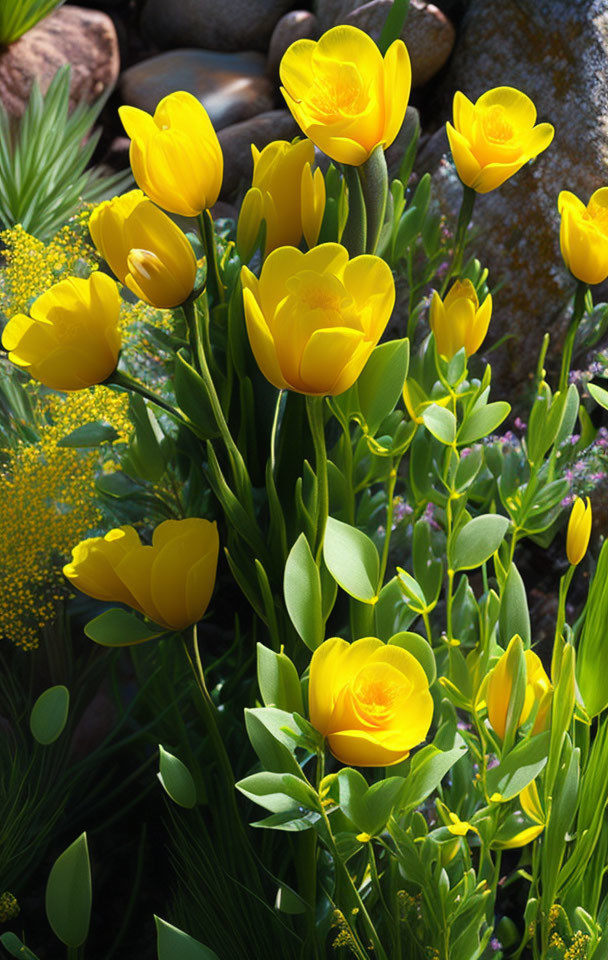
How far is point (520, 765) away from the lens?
39cm

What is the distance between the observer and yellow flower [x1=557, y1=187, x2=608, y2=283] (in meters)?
0.47

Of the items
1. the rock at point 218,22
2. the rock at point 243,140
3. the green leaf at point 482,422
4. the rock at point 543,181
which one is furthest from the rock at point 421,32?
the green leaf at point 482,422

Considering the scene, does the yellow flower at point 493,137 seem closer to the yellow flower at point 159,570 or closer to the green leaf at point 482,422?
the green leaf at point 482,422

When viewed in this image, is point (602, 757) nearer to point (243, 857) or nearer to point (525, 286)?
point (243, 857)

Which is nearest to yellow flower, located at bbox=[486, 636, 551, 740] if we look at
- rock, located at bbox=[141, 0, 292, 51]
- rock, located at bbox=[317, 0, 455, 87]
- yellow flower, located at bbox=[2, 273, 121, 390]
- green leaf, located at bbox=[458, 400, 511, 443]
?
green leaf, located at bbox=[458, 400, 511, 443]

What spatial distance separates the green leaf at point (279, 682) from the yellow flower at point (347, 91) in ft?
0.72

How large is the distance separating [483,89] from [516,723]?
1078 millimetres

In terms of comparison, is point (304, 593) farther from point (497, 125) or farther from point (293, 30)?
point (293, 30)

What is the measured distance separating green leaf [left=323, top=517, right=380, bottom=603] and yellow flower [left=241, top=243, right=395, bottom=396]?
7 cm

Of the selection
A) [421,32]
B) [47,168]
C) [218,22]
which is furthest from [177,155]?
[218,22]

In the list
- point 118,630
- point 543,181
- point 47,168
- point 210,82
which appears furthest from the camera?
point 210,82

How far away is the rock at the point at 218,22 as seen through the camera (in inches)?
76.7

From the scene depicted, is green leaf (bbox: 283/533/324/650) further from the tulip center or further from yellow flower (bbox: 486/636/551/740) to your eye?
the tulip center

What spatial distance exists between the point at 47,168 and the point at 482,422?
1.25 meters
